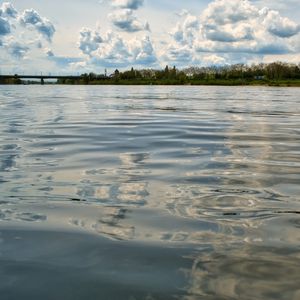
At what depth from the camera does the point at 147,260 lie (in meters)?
3.84

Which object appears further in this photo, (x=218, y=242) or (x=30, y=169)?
(x=30, y=169)

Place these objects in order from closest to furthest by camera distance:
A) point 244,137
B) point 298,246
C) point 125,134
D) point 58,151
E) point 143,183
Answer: point 298,246 < point 143,183 < point 58,151 < point 244,137 < point 125,134

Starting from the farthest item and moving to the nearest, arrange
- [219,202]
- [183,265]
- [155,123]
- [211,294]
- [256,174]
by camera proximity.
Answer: [155,123], [256,174], [219,202], [183,265], [211,294]

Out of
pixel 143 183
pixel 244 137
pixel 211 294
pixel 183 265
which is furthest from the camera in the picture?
pixel 244 137

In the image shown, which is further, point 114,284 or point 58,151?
point 58,151

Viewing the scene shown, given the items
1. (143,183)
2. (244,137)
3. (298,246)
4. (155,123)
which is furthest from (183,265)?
(155,123)

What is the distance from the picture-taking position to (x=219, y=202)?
A: 574cm

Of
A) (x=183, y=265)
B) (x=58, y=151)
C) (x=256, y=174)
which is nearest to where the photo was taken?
(x=183, y=265)

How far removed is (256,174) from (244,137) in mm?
5648

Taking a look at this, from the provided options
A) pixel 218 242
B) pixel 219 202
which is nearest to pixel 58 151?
pixel 219 202

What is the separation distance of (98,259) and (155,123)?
556 inches

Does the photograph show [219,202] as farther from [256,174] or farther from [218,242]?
[256,174]

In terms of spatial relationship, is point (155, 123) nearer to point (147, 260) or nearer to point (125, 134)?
point (125, 134)

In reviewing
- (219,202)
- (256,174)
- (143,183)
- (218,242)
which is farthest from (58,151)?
(218,242)
